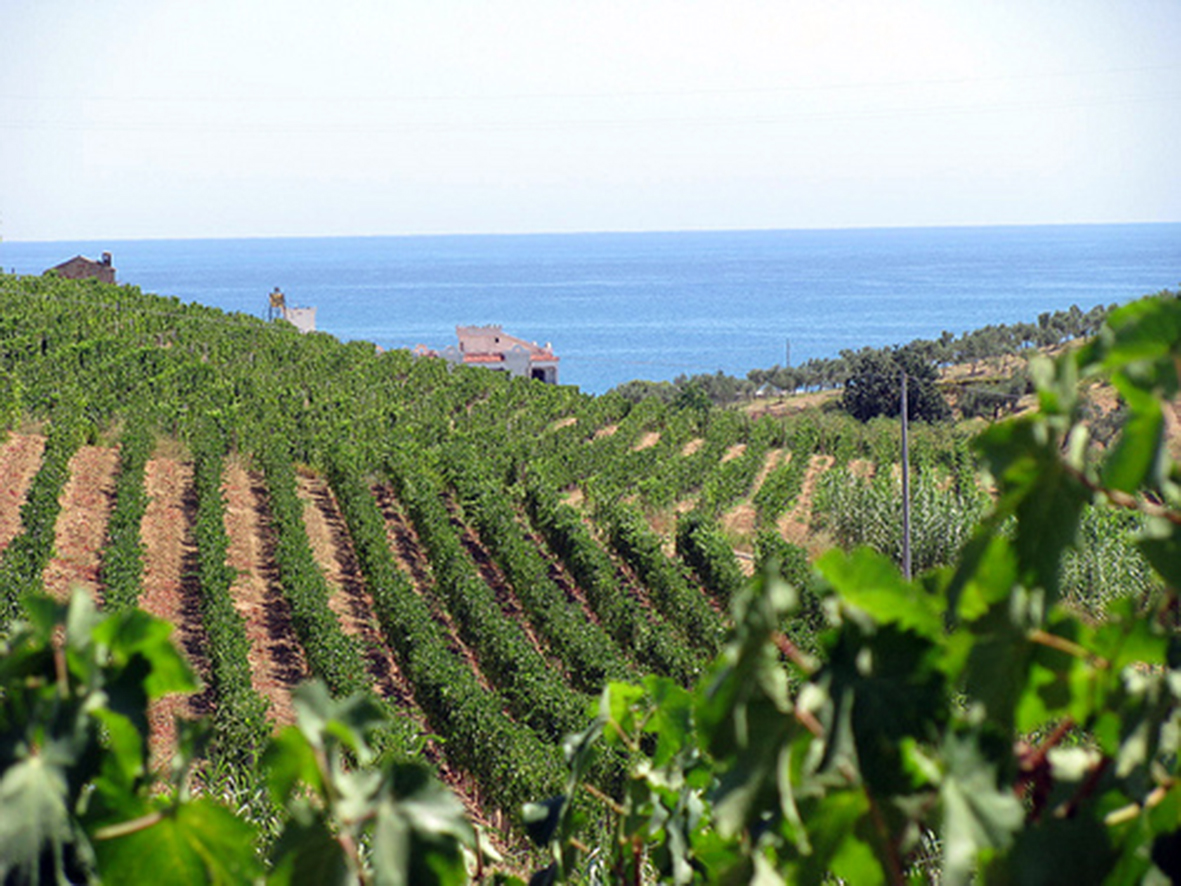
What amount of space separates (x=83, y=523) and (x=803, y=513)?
55.8 feet

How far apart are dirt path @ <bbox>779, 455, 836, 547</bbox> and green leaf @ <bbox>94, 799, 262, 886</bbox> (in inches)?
970

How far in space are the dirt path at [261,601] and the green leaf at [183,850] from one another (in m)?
10.5

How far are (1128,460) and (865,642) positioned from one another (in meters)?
0.27

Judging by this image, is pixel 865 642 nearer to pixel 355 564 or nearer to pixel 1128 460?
pixel 1128 460

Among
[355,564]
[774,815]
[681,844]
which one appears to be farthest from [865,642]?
[355,564]

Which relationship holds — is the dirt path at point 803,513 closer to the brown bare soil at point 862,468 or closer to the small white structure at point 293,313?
the brown bare soil at point 862,468

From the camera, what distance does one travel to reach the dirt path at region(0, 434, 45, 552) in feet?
56.1

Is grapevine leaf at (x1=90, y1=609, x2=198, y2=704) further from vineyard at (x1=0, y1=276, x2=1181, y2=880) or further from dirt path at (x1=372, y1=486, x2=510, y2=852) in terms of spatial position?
dirt path at (x1=372, y1=486, x2=510, y2=852)

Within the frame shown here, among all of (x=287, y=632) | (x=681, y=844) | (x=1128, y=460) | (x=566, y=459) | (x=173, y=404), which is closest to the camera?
(x=1128, y=460)

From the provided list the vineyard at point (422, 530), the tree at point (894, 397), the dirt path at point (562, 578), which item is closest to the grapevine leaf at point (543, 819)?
the vineyard at point (422, 530)

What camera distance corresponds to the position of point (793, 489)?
29078 millimetres

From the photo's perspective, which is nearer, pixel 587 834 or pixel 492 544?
pixel 587 834

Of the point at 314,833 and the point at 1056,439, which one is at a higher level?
the point at 1056,439

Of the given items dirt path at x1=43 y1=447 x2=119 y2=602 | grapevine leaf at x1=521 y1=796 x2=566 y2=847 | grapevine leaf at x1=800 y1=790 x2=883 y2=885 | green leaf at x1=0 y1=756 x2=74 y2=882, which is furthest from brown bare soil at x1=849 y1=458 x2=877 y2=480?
green leaf at x1=0 y1=756 x2=74 y2=882
